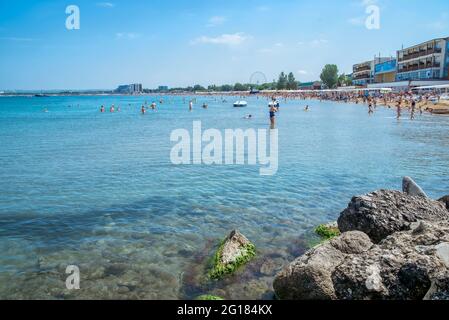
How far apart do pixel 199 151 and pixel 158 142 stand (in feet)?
20.4

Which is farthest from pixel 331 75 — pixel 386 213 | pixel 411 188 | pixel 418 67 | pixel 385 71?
pixel 386 213

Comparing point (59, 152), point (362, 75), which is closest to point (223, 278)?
point (59, 152)

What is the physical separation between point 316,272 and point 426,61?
9881 cm

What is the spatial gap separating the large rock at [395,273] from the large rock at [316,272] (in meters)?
0.20

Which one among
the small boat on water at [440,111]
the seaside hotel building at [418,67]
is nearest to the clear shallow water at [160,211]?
the small boat on water at [440,111]

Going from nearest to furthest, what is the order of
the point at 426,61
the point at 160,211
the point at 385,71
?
the point at 160,211
the point at 426,61
the point at 385,71

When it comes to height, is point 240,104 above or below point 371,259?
above

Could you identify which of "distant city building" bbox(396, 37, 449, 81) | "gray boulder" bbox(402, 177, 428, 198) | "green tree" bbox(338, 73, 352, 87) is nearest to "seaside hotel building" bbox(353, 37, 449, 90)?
"distant city building" bbox(396, 37, 449, 81)

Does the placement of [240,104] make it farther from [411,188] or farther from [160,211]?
[411,188]

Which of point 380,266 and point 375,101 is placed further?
point 375,101

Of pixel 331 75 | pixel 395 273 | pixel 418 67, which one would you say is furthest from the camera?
pixel 331 75

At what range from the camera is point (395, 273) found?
5.85 m
